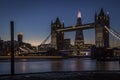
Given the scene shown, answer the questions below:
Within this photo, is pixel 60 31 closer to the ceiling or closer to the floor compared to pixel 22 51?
closer to the ceiling

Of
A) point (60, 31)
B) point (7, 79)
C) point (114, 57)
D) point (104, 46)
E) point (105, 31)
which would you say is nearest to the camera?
point (7, 79)

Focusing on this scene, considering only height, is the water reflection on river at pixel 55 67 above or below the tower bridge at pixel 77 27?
below

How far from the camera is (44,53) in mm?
130875

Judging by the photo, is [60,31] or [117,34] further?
[60,31]

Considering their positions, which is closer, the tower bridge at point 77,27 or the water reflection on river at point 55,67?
the water reflection on river at point 55,67

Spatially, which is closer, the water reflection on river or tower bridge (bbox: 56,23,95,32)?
the water reflection on river

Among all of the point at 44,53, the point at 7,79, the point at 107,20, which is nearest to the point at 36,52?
the point at 44,53

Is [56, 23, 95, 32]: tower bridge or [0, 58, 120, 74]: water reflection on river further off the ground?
[56, 23, 95, 32]: tower bridge

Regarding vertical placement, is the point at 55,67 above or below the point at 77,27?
below

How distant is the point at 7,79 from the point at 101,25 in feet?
401

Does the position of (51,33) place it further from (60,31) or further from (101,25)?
(101,25)

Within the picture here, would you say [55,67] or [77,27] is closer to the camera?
[55,67]

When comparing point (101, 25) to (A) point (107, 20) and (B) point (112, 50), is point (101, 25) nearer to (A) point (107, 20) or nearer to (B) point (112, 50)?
(A) point (107, 20)

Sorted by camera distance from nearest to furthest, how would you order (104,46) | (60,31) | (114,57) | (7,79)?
(7,79)
(114,57)
(104,46)
(60,31)
